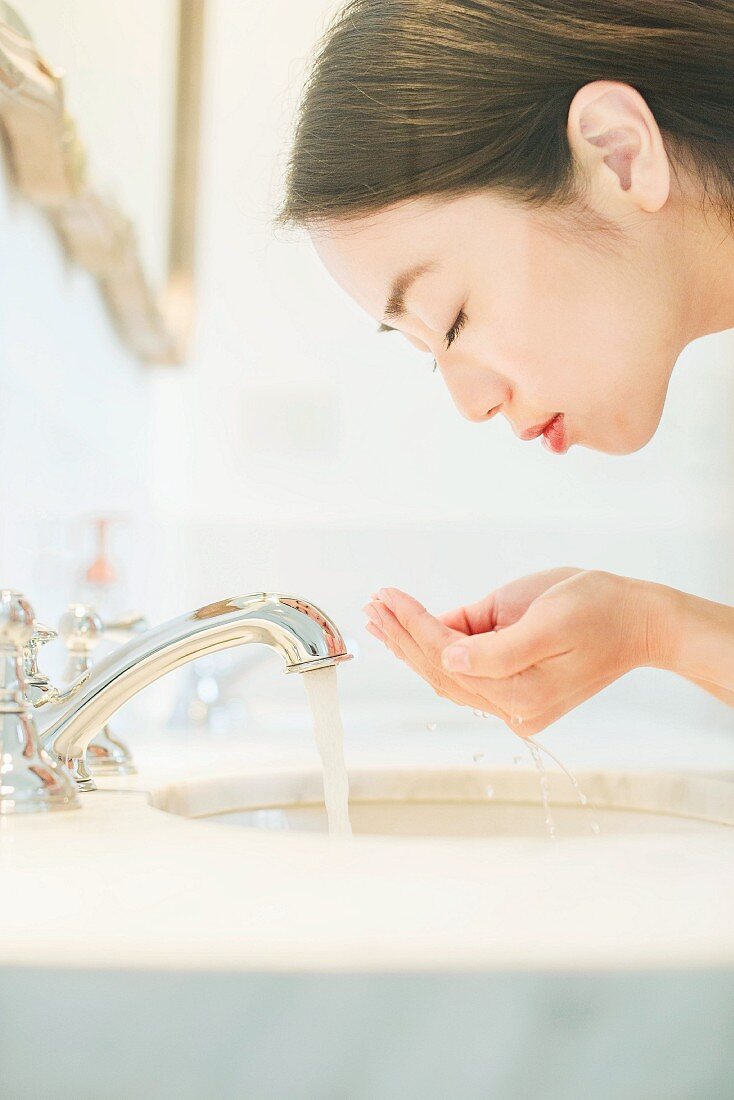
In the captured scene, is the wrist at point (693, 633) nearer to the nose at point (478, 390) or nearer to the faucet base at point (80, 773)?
the nose at point (478, 390)

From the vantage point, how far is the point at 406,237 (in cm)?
78

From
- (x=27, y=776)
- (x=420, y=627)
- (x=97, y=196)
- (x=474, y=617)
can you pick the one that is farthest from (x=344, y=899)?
(x=97, y=196)

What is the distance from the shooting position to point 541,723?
2.27 ft

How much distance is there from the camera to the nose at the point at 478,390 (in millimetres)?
826

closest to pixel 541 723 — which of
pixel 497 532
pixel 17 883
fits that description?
pixel 17 883

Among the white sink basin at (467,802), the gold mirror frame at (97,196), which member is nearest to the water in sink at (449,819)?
the white sink basin at (467,802)

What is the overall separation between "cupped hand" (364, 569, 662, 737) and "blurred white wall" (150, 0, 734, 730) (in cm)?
54

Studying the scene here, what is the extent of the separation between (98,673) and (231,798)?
0.20 meters

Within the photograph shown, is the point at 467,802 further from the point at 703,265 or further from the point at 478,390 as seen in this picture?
the point at 703,265

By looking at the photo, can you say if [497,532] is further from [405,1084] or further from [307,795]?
[405,1084]

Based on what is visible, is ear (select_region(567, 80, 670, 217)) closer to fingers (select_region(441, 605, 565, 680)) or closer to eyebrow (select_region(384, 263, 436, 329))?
eyebrow (select_region(384, 263, 436, 329))

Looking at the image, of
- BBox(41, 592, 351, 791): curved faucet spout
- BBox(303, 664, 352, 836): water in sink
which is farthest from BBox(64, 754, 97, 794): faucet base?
BBox(303, 664, 352, 836): water in sink

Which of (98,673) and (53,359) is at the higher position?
(53,359)

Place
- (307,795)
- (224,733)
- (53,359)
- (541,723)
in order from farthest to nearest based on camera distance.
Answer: (224,733)
(53,359)
(307,795)
(541,723)
